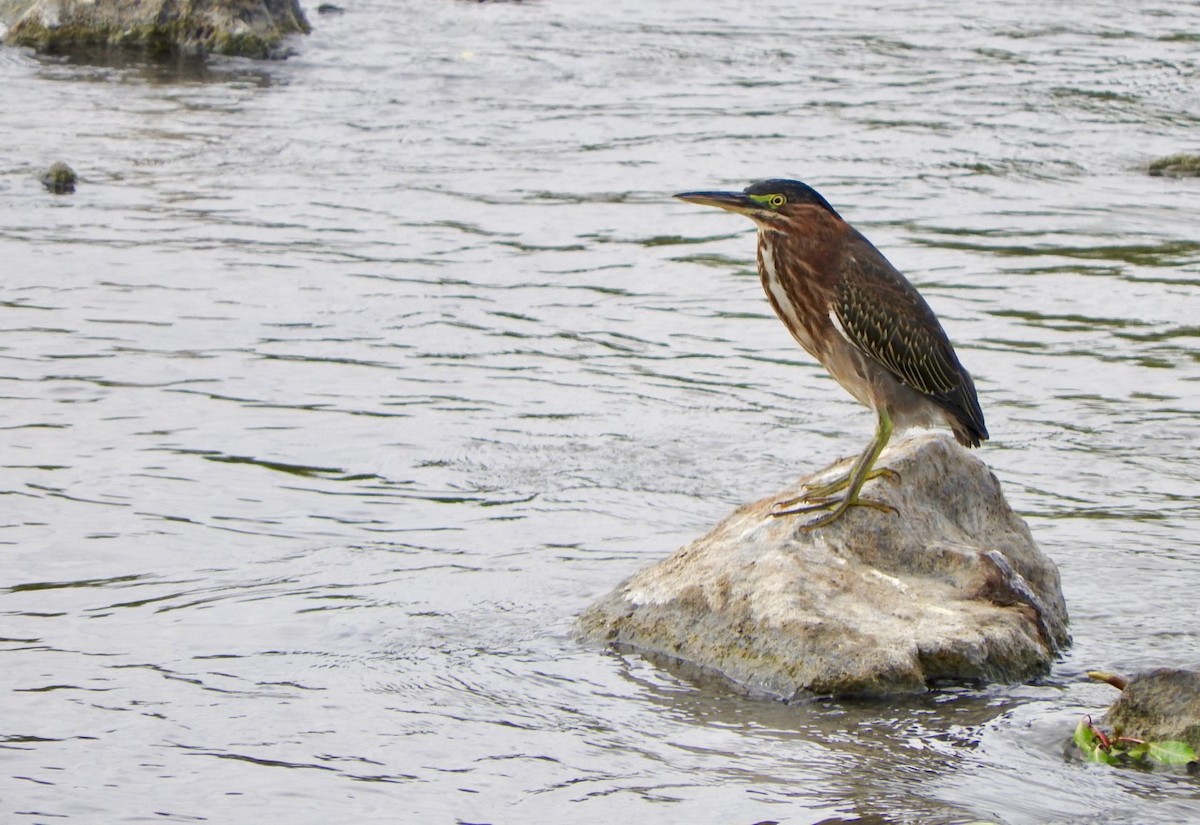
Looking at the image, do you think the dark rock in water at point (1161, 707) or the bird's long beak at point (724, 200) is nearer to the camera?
the dark rock in water at point (1161, 707)

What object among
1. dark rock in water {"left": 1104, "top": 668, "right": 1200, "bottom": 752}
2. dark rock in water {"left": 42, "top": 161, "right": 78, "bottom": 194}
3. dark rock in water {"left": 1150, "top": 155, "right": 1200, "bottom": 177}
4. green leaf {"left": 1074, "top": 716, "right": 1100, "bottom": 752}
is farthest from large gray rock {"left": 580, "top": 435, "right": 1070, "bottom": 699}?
dark rock in water {"left": 1150, "top": 155, "right": 1200, "bottom": 177}

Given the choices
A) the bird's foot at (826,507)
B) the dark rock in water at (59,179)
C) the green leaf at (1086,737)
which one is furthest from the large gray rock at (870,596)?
the dark rock in water at (59,179)

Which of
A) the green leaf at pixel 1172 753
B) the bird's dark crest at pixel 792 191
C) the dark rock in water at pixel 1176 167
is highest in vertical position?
the bird's dark crest at pixel 792 191

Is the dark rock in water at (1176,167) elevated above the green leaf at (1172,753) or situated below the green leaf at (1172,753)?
above

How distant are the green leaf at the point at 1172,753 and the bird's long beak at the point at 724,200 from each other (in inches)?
92.1

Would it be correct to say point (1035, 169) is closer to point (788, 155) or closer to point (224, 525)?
point (788, 155)

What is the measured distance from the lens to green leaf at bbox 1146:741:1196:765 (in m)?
4.94

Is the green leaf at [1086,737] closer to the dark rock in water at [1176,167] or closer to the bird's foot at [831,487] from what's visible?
the bird's foot at [831,487]

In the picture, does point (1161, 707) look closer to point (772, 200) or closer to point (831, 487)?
point (831, 487)

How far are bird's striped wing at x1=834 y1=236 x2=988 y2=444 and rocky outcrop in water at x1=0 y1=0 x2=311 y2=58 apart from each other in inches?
463

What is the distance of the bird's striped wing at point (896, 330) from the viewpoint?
252 inches

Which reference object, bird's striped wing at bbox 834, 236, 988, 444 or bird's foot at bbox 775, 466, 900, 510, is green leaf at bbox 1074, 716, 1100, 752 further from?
bird's striped wing at bbox 834, 236, 988, 444

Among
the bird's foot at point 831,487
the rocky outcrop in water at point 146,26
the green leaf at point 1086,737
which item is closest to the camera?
the green leaf at point 1086,737

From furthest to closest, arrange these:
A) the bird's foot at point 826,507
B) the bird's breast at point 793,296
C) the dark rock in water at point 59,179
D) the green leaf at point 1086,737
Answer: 1. the dark rock in water at point 59,179
2. the bird's breast at point 793,296
3. the bird's foot at point 826,507
4. the green leaf at point 1086,737
